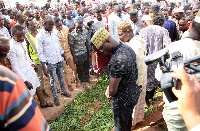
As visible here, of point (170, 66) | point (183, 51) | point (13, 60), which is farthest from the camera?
point (13, 60)

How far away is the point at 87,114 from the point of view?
211 inches

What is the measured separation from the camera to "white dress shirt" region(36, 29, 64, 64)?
210 inches

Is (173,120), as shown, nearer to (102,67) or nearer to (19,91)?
(19,91)

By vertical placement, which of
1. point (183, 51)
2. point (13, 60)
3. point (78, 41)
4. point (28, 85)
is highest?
point (183, 51)

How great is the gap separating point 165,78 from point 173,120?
50.0 inches

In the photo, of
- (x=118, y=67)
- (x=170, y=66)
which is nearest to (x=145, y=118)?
(x=118, y=67)

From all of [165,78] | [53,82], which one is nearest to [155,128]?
[53,82]

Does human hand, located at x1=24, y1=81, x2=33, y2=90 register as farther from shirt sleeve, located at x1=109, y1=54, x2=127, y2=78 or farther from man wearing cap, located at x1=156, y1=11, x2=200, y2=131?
man wearing cap, located at x1=156, y1=11, x2=200, y2=131

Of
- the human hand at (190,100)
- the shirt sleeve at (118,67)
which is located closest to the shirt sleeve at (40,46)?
the shirt sleeve at (118,67)

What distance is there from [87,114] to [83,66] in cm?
190

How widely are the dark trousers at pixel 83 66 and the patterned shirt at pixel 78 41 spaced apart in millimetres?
142

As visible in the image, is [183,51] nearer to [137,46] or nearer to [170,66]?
[170,66]

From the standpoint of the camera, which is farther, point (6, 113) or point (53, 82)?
point (53, 82)

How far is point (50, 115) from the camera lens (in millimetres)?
5344
